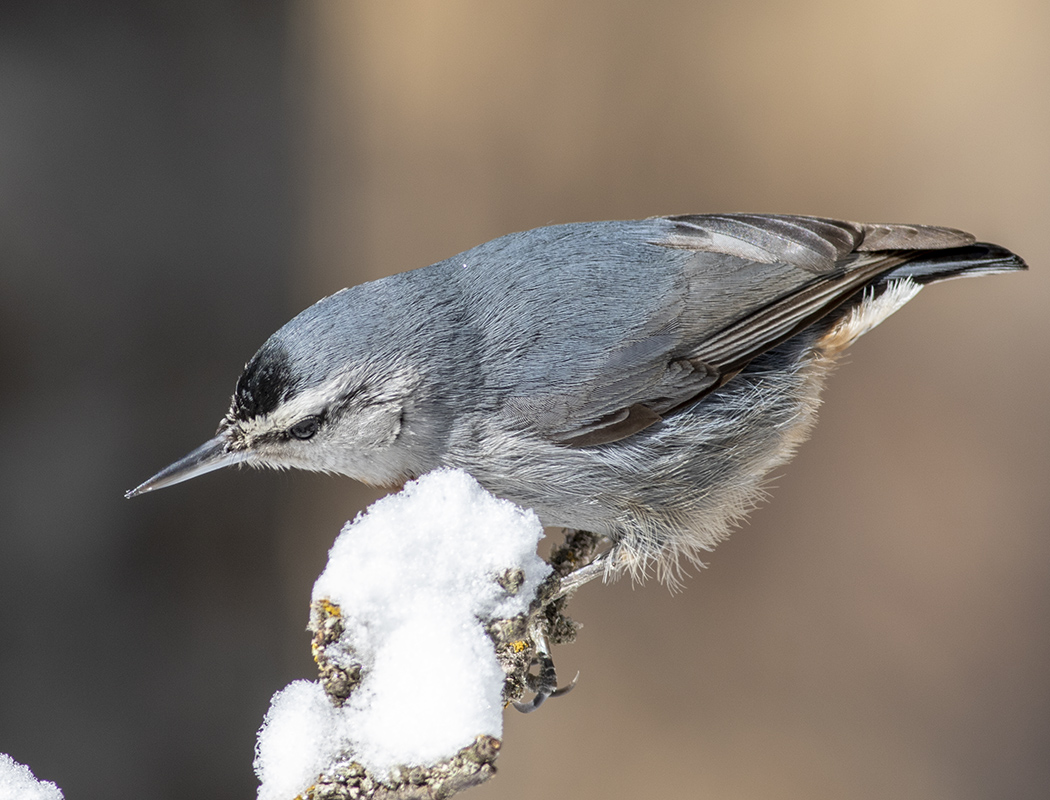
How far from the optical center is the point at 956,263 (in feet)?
5.44

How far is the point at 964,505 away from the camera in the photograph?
248 cm

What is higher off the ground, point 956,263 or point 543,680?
point 956,263

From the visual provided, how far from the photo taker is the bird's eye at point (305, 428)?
1426mm

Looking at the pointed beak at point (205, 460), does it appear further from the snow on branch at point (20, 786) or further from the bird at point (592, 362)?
the snow on branch at point (20, 786)

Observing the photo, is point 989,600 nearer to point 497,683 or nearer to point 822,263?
point 822,263

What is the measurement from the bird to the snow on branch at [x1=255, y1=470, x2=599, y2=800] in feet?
0.90

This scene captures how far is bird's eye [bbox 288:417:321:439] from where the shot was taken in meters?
1.43

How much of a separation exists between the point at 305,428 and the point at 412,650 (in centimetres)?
51

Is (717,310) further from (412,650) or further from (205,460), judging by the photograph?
(205,460)

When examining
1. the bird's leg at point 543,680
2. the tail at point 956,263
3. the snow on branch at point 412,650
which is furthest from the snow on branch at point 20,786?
the tail at point 956,263

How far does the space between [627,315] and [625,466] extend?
283mm

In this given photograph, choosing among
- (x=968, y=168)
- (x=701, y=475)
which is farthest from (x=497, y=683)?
(x=968, y=168)

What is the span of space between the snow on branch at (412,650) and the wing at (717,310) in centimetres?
36

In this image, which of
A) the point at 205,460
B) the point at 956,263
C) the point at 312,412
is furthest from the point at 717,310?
the point at 205,460
